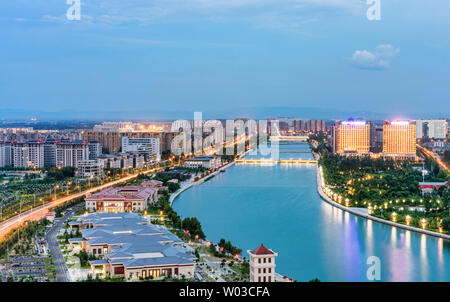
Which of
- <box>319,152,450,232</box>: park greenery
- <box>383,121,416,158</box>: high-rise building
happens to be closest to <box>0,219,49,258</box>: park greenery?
<box>319,152,450,232</box>: park greenery

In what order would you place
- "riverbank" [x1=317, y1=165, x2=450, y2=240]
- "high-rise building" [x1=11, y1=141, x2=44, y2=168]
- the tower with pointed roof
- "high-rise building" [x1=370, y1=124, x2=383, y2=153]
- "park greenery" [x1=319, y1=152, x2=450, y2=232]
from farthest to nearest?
1. "high-rise building" [x1=370, y1=124, x2=383, y2=153]
2. "high-rise building" [x1=11, y1=141, x2=44, y2=168]
3. "park greenery" [x1=319, y1=152, x2=450, y2=232]
4. "riverbank" [x1=317, y1=165, x2=450, y2=240]
5. the tower with pointed roof

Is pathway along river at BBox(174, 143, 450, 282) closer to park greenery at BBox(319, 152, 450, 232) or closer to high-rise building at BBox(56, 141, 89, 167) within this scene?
park greenery at BBox(319, 152, 450, 232)

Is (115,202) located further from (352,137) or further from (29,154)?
(352,137)

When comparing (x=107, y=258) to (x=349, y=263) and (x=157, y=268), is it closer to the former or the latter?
(x=157, y=268)

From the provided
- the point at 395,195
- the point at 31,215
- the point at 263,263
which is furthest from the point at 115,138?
the point at 263,263

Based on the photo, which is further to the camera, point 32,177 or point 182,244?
point 32,177

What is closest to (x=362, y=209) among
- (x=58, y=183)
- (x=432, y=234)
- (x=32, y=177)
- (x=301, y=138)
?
(x=432, y=234)

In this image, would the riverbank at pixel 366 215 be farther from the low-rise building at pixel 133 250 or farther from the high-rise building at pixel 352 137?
the high-rise building at pixel 352 137
